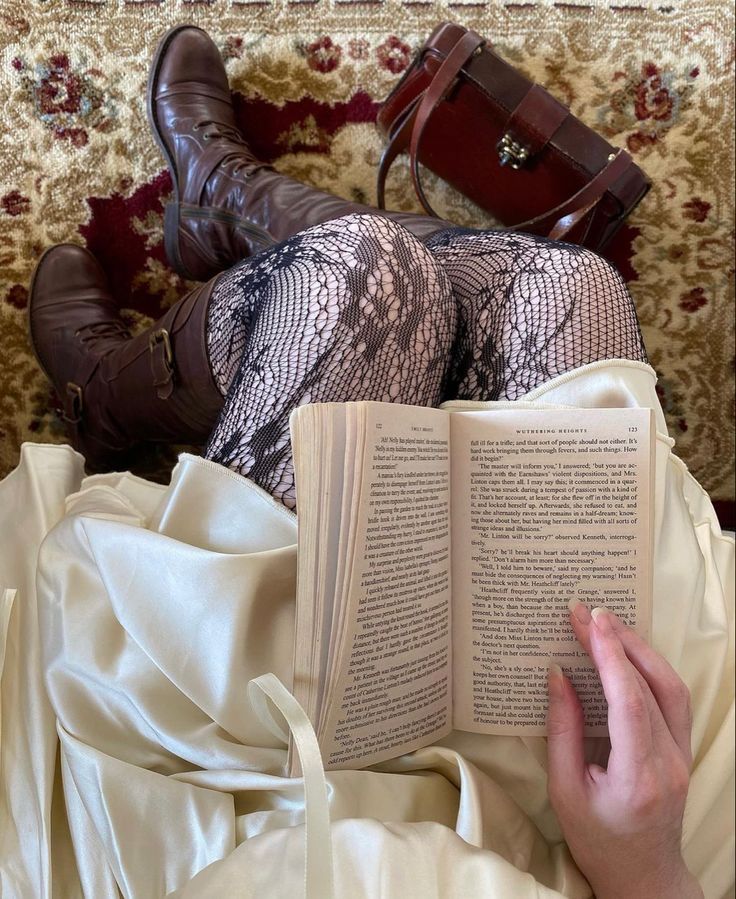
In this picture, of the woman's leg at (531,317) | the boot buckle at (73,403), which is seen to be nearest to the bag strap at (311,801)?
the woman's leg at (531,317)

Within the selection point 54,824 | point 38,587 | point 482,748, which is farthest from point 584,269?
point 54,824

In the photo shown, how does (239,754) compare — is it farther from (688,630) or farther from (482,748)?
(688,630)

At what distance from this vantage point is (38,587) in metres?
0.64

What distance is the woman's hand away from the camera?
549 millimetres

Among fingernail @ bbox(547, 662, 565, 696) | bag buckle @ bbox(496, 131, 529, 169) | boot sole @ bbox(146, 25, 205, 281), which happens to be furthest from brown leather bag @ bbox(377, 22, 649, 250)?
fingernail @ bbox(547, 662, 565, 696)

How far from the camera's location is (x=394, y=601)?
594 millimetres

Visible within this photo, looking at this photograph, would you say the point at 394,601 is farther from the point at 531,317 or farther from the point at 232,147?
the point at 232,147

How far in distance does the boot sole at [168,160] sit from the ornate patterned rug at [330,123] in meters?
0.03

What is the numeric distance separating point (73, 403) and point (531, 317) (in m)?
0.60

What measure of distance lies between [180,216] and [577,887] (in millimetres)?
881

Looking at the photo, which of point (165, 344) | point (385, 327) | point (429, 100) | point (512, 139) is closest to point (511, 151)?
point (512, 139)

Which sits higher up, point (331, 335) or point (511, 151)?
point (511, 151)

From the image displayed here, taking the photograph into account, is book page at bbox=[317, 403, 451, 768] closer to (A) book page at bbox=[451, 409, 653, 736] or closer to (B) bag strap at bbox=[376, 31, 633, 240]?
(A) book page at bbox=[451, 409, 653, 736]

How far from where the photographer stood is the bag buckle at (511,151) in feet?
3.08
